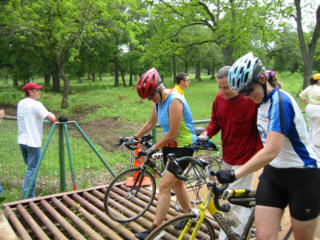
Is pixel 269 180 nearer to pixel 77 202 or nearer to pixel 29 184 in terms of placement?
pixel 77 202

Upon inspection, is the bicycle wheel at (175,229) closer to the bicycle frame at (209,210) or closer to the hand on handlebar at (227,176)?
the bicycle frame at (209,210)

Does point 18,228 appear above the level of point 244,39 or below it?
below

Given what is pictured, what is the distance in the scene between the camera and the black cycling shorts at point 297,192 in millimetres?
2244

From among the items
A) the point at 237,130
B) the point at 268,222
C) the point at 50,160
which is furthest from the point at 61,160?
the point at 268,222

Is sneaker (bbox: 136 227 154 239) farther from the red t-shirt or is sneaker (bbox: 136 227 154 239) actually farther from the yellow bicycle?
the red t-shirt

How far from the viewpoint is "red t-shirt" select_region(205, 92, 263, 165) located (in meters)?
3.13

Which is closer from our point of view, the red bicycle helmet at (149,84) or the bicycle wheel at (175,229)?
the bicycle wheel at (175,229)

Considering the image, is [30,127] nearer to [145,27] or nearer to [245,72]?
[245,72]

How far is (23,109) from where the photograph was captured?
5.27 meters

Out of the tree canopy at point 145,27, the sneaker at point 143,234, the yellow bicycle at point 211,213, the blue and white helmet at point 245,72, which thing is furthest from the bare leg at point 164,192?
the tree canopy at point 145,27

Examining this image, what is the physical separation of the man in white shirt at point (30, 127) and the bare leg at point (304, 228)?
429 cm

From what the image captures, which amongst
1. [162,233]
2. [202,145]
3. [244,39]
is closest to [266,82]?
[202,145]

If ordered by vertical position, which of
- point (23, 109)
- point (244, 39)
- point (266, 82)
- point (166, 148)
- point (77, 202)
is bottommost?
point (77, 202)

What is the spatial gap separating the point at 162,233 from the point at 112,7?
2054 centimetres
